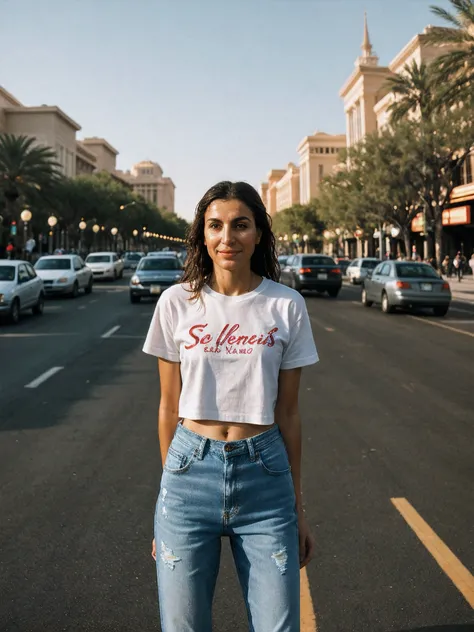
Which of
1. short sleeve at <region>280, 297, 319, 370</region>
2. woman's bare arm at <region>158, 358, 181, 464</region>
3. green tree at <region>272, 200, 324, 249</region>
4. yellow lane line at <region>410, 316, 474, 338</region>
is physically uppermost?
green tree at <region>272, 200, 324, 249</region>

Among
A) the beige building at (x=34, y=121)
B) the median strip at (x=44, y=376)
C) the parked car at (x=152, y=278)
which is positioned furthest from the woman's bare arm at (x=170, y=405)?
the beige building at (x=34, y=121)

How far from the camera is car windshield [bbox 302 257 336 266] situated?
29.0 meters

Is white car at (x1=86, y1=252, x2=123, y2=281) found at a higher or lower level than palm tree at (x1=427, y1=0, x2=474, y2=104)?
lower

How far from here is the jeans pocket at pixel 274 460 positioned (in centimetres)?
227

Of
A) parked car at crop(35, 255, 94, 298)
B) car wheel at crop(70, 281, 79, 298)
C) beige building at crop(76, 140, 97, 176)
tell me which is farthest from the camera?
beige building at crop(76, 140, 97, 176)

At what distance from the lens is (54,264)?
97.6 feet

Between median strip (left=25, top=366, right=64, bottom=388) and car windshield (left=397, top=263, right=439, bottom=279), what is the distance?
498 inches

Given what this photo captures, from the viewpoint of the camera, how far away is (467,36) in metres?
27.5

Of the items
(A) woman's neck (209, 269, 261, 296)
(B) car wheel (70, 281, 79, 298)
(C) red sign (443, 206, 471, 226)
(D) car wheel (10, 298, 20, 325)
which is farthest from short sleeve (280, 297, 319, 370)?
(C) red sign (443, 206, 471, 226)

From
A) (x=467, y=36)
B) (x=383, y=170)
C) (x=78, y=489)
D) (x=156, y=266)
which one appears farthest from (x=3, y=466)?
(x=383, y=170)

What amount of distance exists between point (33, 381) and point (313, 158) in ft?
486

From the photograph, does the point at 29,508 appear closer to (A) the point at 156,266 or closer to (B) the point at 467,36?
(A) the point at 156,266

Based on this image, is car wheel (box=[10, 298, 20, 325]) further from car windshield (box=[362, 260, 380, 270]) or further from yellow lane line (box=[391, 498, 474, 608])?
car windshield (box=[362, 260, 380, 270])

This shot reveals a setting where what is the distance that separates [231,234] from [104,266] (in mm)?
39577
